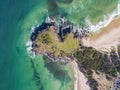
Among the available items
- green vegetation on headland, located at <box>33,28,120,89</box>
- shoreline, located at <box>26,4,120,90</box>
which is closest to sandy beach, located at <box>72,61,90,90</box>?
shoreline, located at <box>26,4,120,90</box>

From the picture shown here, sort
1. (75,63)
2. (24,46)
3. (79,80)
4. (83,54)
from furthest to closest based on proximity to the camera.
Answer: (24,46), (79,80), (75,63), (83,54)

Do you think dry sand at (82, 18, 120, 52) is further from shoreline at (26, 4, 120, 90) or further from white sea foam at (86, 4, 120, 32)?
white sea foam at (86, 4, 120, 32)

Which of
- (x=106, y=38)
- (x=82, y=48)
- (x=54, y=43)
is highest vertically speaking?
(x=106, y=38)

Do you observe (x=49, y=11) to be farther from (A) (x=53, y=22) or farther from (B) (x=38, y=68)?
(B) (x=38, y=68)

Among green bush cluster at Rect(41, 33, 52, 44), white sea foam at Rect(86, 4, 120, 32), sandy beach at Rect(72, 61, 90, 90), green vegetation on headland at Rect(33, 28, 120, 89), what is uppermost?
white sea foam at Rect(86, 4, 120, 32)

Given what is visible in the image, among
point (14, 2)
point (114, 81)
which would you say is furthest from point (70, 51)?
point (14, 2)

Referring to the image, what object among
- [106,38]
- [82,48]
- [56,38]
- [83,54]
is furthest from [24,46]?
[106,38]

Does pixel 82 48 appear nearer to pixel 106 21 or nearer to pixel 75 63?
pixel 75 63

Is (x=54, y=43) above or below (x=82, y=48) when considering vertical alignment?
above

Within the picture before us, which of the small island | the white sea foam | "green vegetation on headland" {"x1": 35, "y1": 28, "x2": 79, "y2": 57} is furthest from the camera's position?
"green vegetation on headland" {"x1": 35, "y1": 28, "x2": 79, "y2": 57}
